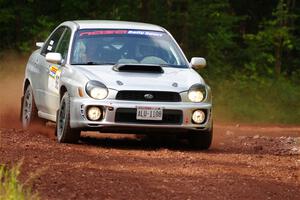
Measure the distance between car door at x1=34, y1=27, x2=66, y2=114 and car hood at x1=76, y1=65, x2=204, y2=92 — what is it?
127 centimetres

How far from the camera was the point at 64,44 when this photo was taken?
14.1 metres

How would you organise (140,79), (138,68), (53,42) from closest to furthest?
(140,79) → (138,68) → (53,42)

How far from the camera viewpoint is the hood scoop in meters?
13.0

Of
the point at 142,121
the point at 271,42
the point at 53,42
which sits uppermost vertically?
the point at 53,42

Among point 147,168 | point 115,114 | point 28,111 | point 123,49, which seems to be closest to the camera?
point 147,168

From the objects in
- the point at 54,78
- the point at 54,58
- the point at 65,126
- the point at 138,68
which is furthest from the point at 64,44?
the point at 65,126

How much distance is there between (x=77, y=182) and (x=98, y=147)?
3.60m

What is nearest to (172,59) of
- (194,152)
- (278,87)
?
(194,152)

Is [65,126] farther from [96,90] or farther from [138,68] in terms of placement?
[138,68]

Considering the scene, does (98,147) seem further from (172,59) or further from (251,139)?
(251,139)

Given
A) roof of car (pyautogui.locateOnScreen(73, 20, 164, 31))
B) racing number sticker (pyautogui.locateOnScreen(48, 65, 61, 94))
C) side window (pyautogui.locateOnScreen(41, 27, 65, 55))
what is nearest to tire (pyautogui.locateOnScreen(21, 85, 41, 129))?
side window (pyautogui.locateOnScreen(41, 27, 65, 55))

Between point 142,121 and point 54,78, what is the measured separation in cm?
Result: 185

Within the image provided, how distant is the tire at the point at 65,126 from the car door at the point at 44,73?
3.48 ft

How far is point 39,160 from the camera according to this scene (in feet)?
34.5
